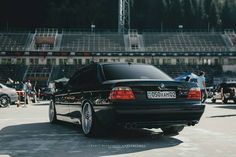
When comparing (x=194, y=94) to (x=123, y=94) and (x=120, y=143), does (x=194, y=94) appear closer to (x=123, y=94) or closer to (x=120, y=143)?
(x=123, y=94)

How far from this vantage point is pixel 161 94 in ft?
22.9

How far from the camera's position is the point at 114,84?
696 centimetres

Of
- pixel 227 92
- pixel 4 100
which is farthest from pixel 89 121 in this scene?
pixel 227 92

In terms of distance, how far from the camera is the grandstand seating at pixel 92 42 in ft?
250

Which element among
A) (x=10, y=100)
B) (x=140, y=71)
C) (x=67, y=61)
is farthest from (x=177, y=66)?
(x=140, y=71)

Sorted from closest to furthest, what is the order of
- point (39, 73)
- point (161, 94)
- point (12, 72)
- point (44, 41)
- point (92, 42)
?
1. point (161, 94)
2. point (39, 73)
3. point (12, 72)
4. point (92, 42)
5. point (44, 41)

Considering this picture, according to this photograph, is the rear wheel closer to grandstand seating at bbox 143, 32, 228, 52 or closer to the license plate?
the license plate

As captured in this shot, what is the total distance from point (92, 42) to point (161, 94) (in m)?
72.8

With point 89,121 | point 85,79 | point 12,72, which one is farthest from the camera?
point 12,72

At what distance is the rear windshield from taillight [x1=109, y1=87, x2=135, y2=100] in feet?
2.15

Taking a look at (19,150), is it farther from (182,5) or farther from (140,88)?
(182,5)

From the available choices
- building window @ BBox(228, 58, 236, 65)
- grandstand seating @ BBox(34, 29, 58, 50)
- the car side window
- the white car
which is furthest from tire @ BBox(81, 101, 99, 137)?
grandstand seating @ BBox(34, 29, 58, 50)

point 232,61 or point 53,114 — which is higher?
point 232,61

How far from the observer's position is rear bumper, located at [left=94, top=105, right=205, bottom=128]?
672cm
